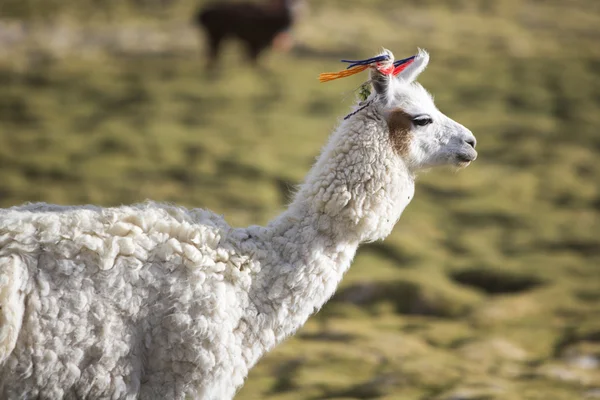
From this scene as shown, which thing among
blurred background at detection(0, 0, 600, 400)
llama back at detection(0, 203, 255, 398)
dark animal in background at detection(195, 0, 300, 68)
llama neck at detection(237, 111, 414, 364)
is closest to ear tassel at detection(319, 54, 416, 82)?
llama neck at detection(237, 111, 414, 364)

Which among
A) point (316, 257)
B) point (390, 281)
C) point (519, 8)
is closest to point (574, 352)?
point (390, 281)

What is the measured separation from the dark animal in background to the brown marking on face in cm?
1544

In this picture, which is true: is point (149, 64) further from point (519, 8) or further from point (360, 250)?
point (519, 8)

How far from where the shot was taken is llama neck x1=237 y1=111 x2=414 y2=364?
3.77m

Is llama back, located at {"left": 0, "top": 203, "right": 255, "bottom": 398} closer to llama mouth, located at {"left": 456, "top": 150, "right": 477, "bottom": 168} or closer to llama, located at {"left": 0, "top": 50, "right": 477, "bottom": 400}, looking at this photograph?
llama, located at {"left": 0, "top": 50, "right": 477, "bottom": 400}

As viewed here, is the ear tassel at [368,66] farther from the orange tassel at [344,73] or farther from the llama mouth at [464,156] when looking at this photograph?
the llama mouth at [464,156]

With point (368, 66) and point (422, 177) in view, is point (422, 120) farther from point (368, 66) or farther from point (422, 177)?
point (422, 177)

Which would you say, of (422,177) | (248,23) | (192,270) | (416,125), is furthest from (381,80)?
(248,23)

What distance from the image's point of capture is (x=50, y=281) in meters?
3.35

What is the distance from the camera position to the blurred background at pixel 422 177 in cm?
749

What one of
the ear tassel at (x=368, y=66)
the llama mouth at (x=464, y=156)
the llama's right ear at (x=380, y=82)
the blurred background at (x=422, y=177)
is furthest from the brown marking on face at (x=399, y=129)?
the blurred background at (x=422, y=177)

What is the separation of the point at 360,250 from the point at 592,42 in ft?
49.2

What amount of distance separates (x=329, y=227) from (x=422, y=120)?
73cm

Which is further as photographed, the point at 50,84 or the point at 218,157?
the point at 50,84
